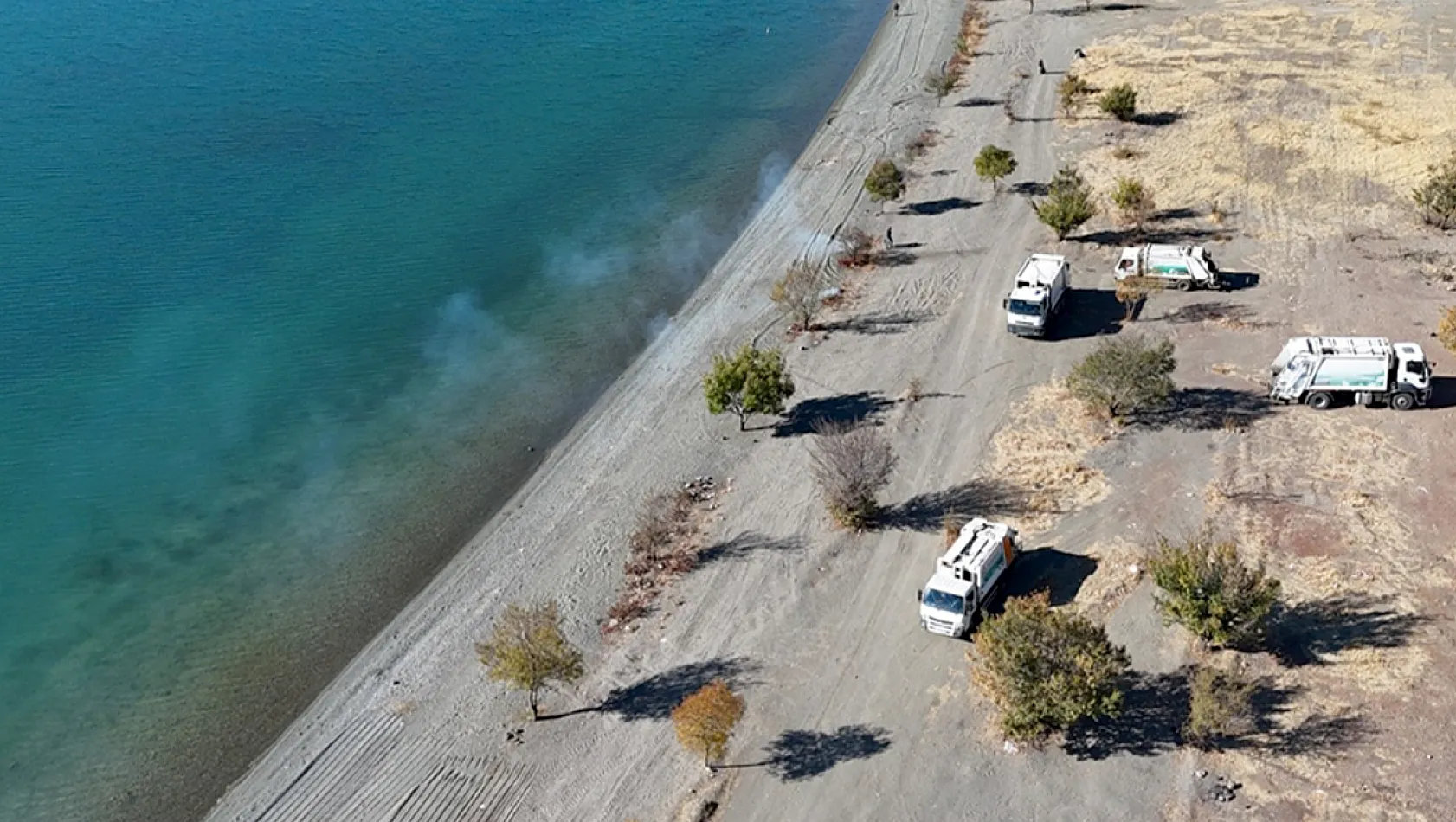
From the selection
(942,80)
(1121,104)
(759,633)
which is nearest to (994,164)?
(1121,104)

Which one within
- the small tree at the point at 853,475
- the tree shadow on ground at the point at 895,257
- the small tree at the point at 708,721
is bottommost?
the tree shadow on ground at the point at 895,257

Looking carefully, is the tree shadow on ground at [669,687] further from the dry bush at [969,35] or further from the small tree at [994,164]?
the dry bush at [969,35]

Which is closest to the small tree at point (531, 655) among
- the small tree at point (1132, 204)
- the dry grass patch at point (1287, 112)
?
the small tree at point (1132, 204)

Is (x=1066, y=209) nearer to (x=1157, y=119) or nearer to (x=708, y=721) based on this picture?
(x=1157, y=119)

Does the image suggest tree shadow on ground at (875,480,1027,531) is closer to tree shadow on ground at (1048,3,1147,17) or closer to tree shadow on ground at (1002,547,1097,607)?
tree shadow on ground at (1002,547,1097,607)

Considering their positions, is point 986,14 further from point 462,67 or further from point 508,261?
point 508,261
